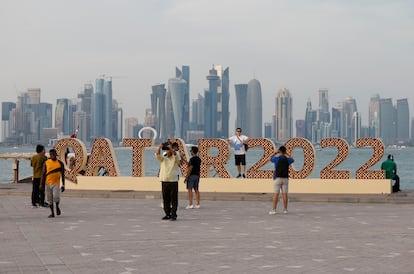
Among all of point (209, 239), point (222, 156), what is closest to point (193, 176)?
point (222, 156)

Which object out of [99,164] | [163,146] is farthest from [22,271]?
[99,164]

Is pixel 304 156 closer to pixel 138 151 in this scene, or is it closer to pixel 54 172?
pixel 138 151

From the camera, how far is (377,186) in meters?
29.0

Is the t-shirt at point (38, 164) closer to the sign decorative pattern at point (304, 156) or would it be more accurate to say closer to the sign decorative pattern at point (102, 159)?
the sign decorative pattern at point (102, 159)

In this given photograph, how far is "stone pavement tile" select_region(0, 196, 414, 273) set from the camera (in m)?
11.5

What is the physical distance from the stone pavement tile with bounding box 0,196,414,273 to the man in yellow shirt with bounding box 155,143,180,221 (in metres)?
→ 0.45

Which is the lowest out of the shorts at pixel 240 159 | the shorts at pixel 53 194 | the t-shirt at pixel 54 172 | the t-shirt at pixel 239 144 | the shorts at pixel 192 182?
the shorts at pixel 53 194

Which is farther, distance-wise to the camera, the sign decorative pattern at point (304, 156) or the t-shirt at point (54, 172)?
the sign decorative pattern at point (304, 156)

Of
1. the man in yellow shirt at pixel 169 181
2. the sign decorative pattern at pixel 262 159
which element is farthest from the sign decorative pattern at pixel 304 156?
the man in yellow shirt at pixel 169 181

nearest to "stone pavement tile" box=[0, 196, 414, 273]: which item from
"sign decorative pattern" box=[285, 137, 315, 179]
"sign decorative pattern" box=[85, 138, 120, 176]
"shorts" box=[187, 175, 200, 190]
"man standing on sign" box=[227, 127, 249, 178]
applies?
"shorts" box=[187, 175, 200, 190]

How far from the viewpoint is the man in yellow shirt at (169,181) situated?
18969 millimetres

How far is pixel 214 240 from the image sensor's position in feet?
47.8

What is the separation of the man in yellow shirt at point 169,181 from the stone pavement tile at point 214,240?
1.49 ft

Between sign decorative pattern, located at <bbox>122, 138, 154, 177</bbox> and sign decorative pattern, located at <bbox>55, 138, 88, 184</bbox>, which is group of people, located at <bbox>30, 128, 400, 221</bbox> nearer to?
sign decorative pattern, located at <bbox>122, 138, 154, 177</bbox>
